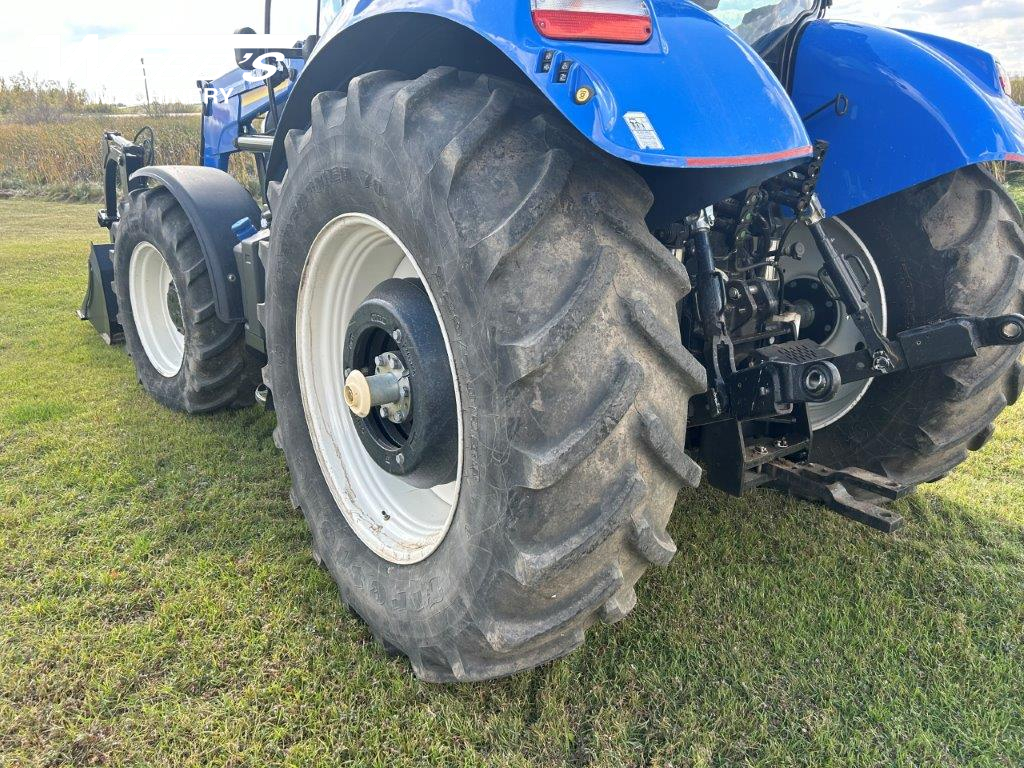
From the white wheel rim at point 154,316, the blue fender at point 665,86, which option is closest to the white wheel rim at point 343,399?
the blue fender at point 665,86

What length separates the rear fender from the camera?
3096mm

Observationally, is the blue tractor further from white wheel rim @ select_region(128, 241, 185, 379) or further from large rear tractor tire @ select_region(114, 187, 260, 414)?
white wheel rim @ select_region(128, 241, 185, 379)

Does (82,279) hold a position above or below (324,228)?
below

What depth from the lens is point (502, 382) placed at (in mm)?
1403

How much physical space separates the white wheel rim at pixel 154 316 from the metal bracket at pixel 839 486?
10.2ft

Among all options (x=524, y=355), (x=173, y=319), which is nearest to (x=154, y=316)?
(x=173, y=319)

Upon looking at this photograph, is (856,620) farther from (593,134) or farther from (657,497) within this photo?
(593,134)

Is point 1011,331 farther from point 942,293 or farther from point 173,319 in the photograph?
point 173,319

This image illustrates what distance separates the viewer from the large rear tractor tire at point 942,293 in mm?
2150

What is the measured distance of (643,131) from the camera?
1270 millimetres

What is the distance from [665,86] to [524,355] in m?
0.55

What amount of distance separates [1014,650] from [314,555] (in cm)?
206

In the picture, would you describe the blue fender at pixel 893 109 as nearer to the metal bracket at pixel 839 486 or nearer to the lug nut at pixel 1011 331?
the lug nut at pixel 1011 331

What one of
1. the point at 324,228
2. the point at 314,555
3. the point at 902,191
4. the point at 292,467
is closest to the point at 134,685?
the point at 314,555
